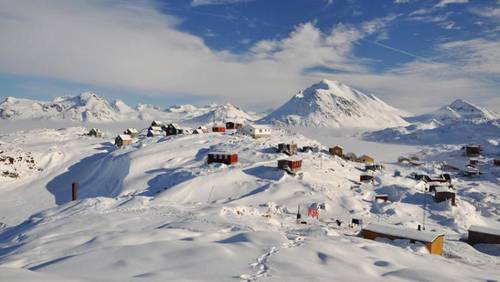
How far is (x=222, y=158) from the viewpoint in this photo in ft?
184

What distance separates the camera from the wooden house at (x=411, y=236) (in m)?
27.8

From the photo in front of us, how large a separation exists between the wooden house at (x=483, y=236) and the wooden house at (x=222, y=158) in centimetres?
3052

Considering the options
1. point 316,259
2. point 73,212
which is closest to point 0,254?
point 73,212

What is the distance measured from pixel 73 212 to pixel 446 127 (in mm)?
183970

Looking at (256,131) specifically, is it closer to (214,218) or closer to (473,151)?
(214,218)

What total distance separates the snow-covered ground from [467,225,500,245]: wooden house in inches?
31.5

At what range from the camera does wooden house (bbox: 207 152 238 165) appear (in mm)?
55734

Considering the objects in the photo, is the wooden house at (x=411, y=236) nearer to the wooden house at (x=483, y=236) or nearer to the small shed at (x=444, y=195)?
the wooden house at (x=483, y=236)

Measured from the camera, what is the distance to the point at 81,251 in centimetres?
2077

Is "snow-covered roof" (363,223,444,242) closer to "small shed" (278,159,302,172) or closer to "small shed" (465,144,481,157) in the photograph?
"small shed" (278,159,302,172)

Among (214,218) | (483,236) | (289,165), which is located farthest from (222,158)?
(483,236)

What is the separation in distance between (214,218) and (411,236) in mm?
14162

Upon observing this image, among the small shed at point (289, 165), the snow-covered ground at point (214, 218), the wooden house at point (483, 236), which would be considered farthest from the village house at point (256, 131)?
the wooden house at point (483, 236)

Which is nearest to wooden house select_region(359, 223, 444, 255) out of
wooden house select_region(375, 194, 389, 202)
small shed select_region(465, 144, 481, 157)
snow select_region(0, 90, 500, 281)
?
snow select_region(0, 90, 500, 281)
